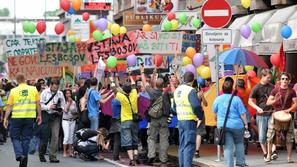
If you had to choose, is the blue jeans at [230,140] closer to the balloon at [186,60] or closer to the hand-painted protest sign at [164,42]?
the hand-painted protest sign at [164,42]

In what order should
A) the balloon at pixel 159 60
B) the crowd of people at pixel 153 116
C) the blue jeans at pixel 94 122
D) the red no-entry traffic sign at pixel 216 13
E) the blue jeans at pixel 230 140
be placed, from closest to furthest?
the blue jeans at pixel 230 140 < the crowd of people at pixel 153 116 < the red no-entry traffic sign at pixel 216 13 < the blue jeans at pixel 94 122 < the balloon at pixel 159 60

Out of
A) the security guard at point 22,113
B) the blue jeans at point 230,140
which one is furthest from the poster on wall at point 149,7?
the blue jeans at point 230,140

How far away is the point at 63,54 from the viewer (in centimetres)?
2305

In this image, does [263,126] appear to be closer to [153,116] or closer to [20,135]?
[153,116]

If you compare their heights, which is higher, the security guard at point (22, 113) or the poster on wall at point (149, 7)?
the poster on wall at point (149, 7)

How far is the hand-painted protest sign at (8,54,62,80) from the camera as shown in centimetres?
2344

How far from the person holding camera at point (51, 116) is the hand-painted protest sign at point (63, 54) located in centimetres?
432

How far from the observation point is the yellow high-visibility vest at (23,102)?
15.7 metres

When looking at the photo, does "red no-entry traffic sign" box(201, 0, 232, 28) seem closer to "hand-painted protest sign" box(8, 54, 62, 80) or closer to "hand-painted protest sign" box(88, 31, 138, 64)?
"hand-painted protest sign" box(88, 31, 138, 64)

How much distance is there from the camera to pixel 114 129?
1827 centimetres

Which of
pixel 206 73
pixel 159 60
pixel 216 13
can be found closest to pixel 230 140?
pixel 216 13

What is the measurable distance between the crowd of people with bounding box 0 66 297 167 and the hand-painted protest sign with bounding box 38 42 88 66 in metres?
2.14

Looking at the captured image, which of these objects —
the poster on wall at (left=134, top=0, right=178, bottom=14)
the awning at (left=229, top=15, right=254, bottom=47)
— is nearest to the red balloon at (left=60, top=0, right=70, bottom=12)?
the awning at (left=229, top=15, right=254, bottom=47)

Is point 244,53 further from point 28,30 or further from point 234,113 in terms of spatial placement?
point 28,30
